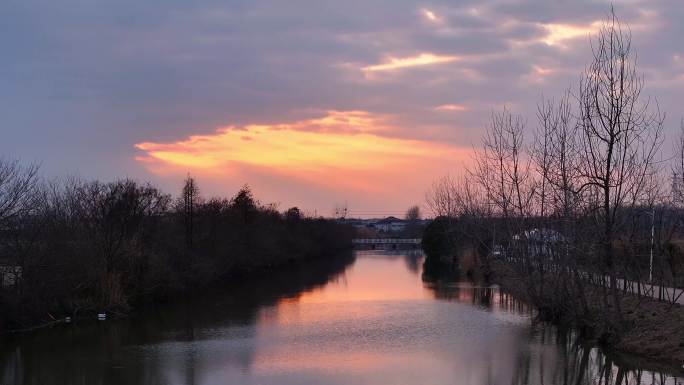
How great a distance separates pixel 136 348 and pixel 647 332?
1456cm

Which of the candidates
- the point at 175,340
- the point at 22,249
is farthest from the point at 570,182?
the point at 22,249

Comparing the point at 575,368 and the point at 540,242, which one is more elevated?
the point at 540,242

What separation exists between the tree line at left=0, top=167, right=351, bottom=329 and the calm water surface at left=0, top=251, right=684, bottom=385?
5.26 feet

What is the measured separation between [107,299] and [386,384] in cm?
1779

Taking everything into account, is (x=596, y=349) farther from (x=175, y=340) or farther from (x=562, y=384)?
(x=175, y=340)

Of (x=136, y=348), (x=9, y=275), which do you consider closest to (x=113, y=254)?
(x=9, y=275)

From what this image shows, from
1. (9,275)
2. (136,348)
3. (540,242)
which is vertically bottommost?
(136,348)

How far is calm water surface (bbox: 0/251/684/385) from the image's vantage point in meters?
16.3

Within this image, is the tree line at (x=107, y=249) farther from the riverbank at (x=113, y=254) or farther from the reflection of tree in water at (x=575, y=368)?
the reflection of tree in water at (x=575, y=368)

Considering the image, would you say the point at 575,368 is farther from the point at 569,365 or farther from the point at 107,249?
the point at 107,249

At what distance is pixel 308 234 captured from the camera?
79.7m

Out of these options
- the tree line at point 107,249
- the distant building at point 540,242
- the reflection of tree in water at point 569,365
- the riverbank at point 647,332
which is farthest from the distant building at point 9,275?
the riverbank at point 647,332

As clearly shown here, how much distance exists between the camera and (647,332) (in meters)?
17.8

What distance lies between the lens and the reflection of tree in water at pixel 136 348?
1703 centimetres
